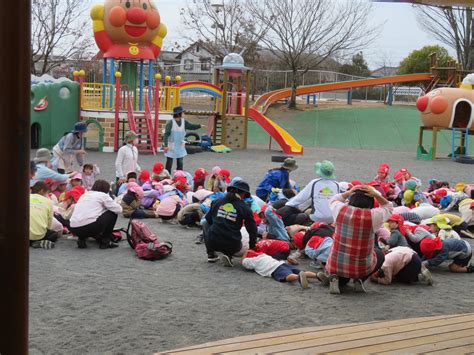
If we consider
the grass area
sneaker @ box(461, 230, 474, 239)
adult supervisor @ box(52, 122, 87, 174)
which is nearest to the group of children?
sneaker @ box(461, 230, 474, 239)

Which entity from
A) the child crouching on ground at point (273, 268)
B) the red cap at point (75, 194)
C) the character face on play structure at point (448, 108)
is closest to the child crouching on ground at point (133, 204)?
the red cap at point (75, 194)

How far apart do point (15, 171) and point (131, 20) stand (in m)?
21.4

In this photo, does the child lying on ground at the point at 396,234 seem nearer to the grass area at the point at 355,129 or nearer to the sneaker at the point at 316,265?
the sneaker at the point at 316,265

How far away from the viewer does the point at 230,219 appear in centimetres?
734

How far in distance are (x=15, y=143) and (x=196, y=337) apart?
2.78m

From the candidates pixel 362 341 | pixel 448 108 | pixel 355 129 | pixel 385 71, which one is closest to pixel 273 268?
pixel 362 341

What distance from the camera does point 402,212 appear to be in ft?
31.3

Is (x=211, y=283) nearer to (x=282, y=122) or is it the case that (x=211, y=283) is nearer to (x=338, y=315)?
(x=338, y=315)

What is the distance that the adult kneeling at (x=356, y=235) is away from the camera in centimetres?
633

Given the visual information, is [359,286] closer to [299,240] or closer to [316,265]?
[316,265]

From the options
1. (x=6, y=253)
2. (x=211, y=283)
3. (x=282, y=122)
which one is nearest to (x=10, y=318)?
(x=6, y=253)

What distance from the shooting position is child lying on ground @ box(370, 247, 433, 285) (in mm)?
6953

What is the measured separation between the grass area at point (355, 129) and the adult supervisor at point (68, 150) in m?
17.2

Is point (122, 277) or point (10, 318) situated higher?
point (10, 318)
